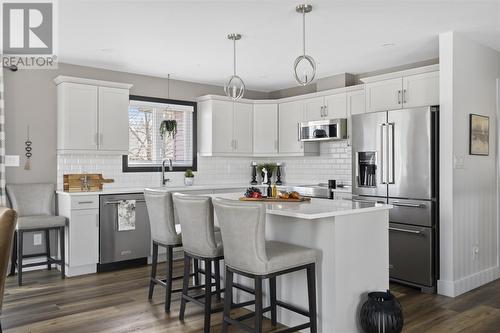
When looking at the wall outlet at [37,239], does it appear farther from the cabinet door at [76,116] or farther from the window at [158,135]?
the window at [158,135]

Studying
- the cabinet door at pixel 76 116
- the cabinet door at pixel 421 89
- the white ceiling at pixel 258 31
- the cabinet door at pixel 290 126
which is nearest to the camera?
the white ceiling at pixel 258 31

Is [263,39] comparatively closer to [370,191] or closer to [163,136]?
[370,191]

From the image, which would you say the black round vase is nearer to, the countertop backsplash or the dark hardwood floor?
the dark hardwood floor

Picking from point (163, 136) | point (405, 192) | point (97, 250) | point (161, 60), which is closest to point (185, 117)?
point (163, 136)

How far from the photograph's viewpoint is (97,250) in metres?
5.06

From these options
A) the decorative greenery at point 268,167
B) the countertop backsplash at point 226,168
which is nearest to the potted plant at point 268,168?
the decorative greenery at point 268,167

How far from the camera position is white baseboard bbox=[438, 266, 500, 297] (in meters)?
4.16

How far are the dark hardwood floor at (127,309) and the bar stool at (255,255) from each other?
60 centimetres

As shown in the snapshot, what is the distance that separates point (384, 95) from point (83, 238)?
3895 millimetres

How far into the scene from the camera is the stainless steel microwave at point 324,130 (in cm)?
592

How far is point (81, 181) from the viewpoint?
5.28 meters

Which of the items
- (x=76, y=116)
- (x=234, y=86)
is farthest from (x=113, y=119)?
(x=234, y=86)

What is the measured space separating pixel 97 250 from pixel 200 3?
3113mm

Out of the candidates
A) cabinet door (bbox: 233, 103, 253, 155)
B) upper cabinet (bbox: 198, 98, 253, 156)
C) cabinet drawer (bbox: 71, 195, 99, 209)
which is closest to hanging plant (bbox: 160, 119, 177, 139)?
upper cabinet (bbox: 198, 98, 253, 156)
